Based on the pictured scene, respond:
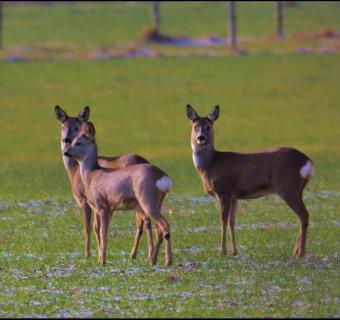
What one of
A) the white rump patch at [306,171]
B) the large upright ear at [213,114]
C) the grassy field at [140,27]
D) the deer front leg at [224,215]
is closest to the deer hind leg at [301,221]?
the white rump patch at [306,171]

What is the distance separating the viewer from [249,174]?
16828 mm

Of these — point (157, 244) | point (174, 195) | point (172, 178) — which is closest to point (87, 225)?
point (157, 244)

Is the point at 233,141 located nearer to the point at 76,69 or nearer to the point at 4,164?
the point at 4,164

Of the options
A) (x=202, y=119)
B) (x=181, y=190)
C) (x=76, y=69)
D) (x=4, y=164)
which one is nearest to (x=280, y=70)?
(x=76, y=69)

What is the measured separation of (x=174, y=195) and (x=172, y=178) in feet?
10.2

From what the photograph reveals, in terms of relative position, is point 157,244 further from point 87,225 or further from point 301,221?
point 301,221

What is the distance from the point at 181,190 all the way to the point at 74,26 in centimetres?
5330

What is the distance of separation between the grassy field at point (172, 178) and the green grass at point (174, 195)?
0.04 m

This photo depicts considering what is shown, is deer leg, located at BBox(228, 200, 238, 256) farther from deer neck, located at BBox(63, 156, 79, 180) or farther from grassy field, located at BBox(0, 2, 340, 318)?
deer neck, located at BBox(63, 156, 79, 180)

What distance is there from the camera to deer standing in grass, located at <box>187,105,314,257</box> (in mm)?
16594

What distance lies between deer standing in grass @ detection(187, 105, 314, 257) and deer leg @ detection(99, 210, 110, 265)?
1676mm

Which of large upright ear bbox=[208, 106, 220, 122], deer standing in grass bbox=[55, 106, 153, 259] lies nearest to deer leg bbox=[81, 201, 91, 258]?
deer standing in grass bbox=[55, 106, 153, 259]

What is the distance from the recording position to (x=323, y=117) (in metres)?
41.2

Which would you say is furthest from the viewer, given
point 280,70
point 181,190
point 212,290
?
point 280,70
